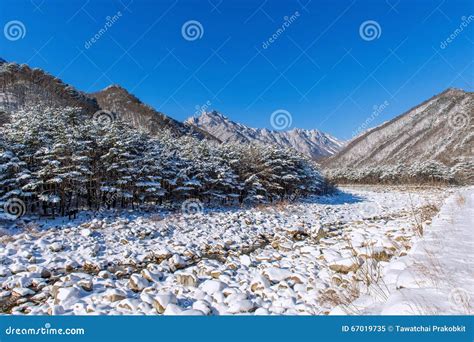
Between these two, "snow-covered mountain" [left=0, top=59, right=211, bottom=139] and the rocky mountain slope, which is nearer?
"snow-covered mountain" [left=0, top=59, right=211, bottom=139]

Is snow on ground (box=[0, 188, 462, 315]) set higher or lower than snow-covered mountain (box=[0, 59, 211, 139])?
lower

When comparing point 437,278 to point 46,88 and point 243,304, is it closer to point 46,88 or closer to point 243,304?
point 243,304

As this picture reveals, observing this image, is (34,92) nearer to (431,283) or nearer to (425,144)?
(431,283)

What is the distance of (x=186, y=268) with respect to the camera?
27.7ft

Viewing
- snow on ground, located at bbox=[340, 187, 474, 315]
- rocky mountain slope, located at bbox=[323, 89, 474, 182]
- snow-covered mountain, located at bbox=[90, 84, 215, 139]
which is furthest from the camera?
snow-covered mountain, located at bbox=[90, 84, 215, 139]

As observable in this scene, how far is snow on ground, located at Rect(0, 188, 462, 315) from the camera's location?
199 inches

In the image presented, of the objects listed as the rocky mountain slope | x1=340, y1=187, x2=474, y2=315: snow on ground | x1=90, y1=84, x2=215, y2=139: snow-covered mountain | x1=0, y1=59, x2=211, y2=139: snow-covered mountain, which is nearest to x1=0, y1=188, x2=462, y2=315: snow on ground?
x1=340, y1=187, x2=474, y2=315: snow on ground

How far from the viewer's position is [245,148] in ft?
98.7

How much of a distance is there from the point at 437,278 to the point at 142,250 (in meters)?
9.40

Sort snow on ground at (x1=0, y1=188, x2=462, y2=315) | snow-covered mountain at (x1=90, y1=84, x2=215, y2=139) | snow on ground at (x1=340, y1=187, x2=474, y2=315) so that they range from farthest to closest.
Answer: snow-covered mountain at (x1=90, y1=84, x2=215, y2=139) < snow on ground at (x1=0, y1=188, x2=462, y2=315) < snow on ground at (x1=340, y1=187, x2=474, y2=315)

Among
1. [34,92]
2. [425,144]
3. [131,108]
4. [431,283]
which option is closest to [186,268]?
[431,283]

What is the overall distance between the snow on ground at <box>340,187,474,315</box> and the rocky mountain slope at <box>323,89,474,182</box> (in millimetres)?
63166

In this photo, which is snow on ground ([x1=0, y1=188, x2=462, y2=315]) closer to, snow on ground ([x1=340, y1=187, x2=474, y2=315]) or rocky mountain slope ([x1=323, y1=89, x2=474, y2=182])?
snow on ground ([x1=340, y1=187, x2=474, y2=315])

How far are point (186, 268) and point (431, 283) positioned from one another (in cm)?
656
